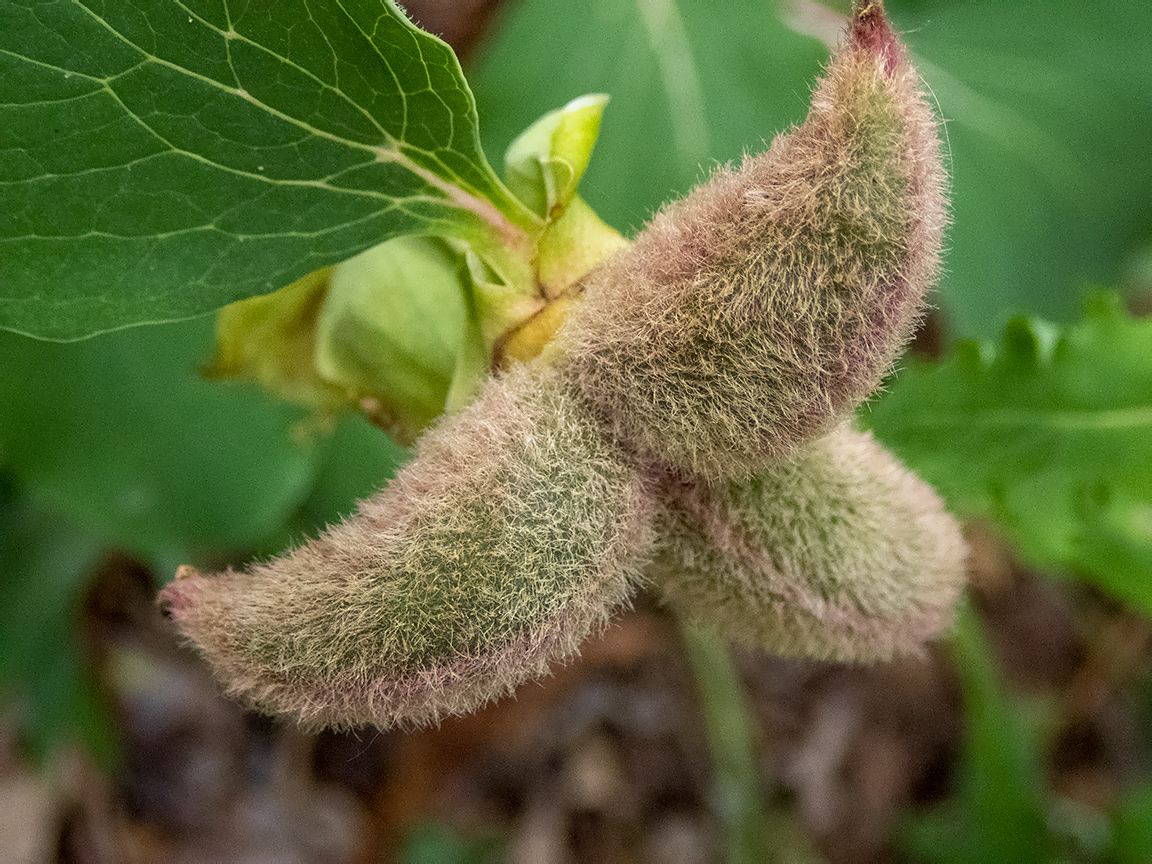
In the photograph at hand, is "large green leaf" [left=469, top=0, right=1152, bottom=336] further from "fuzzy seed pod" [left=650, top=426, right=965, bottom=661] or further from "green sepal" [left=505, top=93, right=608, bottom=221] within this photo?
"fuzzy seed pod" [left=650, top=426, right=965, bottom=661]

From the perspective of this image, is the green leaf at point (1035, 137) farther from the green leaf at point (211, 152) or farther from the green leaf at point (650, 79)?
the green leaf at point (211, 152)

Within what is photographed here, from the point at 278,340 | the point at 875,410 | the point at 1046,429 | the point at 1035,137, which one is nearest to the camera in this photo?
the point at 278,340

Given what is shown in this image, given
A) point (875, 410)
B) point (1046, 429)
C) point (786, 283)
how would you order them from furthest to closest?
1. point (875, 410)
2. point (1046, 429)
3. point (786, 283)

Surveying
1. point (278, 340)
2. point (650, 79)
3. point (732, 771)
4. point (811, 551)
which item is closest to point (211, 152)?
point (278, 340)

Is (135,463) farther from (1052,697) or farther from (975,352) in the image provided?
(1052,697)

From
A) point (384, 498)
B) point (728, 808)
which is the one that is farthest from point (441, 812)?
point (384, 498)

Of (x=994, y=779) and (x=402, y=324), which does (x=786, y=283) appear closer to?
(x=402, y=324)

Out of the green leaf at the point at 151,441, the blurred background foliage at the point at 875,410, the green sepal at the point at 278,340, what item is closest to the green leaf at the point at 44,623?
the blurred background foliage at the point at 875,410

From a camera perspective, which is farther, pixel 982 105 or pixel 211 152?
pixel 982 105
